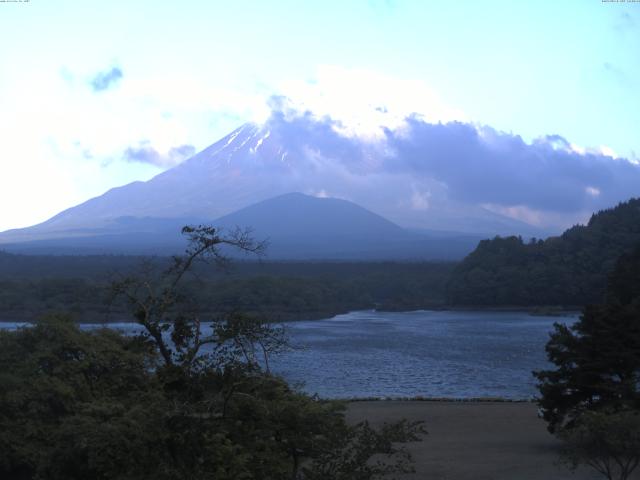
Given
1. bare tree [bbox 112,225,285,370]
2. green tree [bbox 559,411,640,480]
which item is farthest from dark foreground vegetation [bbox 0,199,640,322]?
bare tree [bbox 112,225,285,370]

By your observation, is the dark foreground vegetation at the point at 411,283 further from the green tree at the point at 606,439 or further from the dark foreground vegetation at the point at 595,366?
the green tree at the point at 606,439

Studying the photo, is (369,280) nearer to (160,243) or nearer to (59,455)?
(160,243)

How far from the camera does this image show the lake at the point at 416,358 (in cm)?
1859

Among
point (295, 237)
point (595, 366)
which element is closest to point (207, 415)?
point (595, 366)

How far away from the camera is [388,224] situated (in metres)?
118

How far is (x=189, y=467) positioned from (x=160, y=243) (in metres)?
93.1

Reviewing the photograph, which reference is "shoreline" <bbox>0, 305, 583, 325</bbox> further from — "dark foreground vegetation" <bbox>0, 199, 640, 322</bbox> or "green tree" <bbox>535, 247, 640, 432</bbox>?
"green tree" <bbox>535, 247, 640, 432</bbox>

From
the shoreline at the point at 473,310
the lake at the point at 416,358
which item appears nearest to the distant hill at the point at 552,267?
the shoreline at the point at 473,310

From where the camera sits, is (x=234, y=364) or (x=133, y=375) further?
(x=133, y=375)

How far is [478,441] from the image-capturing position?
463 inches

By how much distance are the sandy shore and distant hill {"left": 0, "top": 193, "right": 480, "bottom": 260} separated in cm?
7047

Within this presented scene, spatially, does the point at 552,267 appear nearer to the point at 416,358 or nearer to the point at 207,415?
the point at 416,358

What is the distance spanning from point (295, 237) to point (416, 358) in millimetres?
79208

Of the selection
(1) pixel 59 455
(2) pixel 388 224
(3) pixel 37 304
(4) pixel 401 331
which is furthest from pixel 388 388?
(2) pixel 388 224
